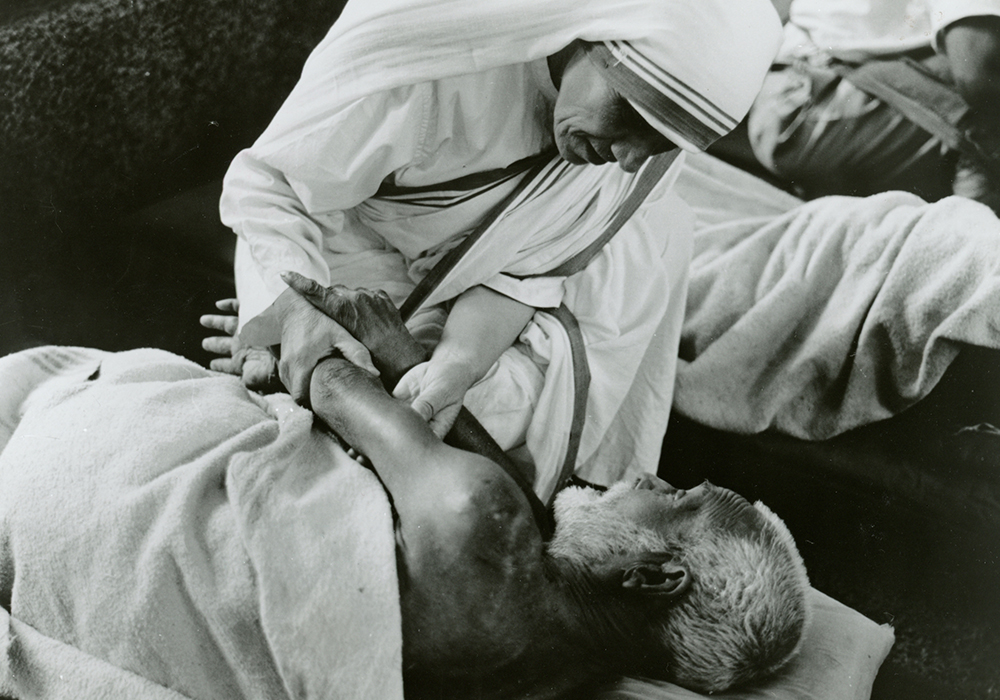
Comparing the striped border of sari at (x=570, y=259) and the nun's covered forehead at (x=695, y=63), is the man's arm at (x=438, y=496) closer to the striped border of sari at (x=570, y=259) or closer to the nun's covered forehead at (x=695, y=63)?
the striped border of sari at (x=570, y=259)

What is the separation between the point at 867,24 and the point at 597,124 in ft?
1.54

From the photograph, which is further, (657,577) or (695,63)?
(657,577)

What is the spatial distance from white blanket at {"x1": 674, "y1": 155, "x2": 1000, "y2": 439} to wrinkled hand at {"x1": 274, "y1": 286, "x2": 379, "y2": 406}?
580mm

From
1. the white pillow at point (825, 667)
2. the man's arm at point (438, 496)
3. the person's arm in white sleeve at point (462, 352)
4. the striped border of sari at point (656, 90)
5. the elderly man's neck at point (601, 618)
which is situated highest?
the striped border of sari at point (656, 90)

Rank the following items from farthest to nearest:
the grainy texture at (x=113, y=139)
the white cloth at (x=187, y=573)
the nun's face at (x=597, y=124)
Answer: the grainy texture at (x=113, y=139) < the nun's face at (x=597, y=124) < the white cloth at (x=187, y=573)

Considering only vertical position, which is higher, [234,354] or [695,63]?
[695,63]

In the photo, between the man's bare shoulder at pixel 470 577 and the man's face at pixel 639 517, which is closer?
the man's bare shoulder at pixel 470 577

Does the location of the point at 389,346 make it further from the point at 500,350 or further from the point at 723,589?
the point at 723,589

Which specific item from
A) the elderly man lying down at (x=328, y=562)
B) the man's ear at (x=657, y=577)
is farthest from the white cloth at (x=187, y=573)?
the man's ear at (x=657, y=577)

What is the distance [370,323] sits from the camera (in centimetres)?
142

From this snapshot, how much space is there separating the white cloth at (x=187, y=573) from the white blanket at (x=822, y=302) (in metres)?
0.67

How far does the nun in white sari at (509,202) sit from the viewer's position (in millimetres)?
1318

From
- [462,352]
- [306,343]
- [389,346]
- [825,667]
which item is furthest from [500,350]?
[825,667]

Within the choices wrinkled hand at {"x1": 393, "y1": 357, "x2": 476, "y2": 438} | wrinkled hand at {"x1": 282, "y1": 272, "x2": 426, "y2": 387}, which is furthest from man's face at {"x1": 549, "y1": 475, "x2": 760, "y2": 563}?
wrinkled hand at {"x1": 282, "y1": 272, "x2": 426, "y2": 387}
